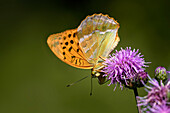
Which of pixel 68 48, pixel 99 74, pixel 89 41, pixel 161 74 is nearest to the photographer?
pixel 161 74

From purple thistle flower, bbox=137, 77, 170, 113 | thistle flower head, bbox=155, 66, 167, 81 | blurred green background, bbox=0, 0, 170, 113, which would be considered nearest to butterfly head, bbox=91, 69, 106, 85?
thistle flower head, bbox=155, 66, 167, 81

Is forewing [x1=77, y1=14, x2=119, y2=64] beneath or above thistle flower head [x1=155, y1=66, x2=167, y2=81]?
above

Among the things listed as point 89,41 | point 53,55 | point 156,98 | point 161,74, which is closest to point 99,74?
point 89,41

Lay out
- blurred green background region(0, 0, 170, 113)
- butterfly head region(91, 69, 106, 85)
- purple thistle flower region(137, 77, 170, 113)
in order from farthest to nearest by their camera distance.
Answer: blurred green background region(0, 0, 170, 113), butterfly head region(91, 69, 106, 85), purple thistle flower region(137, 77, 170, 113)

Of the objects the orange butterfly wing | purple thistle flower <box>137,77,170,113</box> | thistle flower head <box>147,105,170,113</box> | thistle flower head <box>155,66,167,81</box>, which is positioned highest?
the orange butterfly wing

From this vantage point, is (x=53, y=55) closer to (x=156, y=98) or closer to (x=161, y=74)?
(x=161, y=74)

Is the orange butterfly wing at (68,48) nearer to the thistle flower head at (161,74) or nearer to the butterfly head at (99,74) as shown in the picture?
the butterfly head at (99,74)

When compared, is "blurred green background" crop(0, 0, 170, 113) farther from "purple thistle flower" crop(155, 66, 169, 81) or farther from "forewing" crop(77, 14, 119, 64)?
"purple thistle flower" crop(155, 66, 169, 81)

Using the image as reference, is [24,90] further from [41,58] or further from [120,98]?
[120,98]
